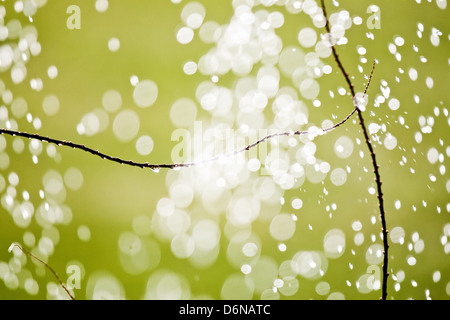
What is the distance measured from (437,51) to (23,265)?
2123mm

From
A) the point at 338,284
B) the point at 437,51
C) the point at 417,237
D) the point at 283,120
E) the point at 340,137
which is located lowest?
the point at 338,284

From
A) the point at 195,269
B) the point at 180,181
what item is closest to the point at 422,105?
the point at 180,181

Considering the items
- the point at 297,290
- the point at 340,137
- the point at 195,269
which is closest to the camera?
the point at 340,137

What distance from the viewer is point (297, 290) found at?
2.12 m

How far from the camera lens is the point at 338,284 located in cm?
196

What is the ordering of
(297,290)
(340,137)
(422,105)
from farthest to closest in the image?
1. (297,290)
2. (422,105)
3. (340,137)

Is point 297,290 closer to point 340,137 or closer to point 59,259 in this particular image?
point 340,137

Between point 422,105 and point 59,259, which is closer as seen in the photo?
point 422,105

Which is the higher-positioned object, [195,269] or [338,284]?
[195,269]
